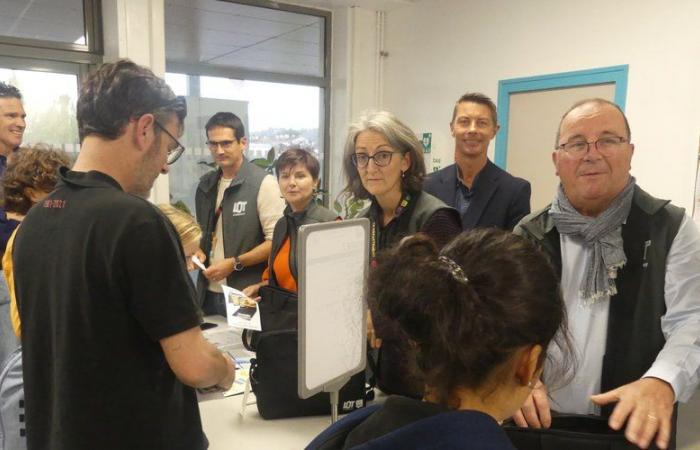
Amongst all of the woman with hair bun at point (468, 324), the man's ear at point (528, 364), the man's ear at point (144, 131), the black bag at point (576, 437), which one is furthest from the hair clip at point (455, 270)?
the man's ear at point (144, 131)

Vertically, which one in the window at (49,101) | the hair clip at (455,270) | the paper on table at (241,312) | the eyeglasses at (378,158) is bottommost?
the paper on table at (241,312)

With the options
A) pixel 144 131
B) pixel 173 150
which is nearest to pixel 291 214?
pixel 173 150

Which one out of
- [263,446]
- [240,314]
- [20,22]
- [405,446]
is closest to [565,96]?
[240,314]

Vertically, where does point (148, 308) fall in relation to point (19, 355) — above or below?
above

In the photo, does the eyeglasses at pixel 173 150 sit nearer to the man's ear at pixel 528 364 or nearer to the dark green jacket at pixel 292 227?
the dark green jacket at pixel 292 227

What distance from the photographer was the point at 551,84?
11.1 feet

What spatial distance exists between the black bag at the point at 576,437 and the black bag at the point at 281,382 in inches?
21.1

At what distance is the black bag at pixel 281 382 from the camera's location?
137 centimetres

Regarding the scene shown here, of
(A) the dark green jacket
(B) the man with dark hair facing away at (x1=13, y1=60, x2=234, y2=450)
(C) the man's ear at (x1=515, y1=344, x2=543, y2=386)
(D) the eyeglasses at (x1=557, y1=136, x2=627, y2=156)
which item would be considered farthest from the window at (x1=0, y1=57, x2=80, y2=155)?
(C) the man's ear at (x1=515, y1=344, x2=543, y2=386)

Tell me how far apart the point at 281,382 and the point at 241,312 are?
30 centimetres

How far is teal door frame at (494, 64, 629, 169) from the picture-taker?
9.96 feet

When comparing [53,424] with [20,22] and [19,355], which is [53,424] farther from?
[20,22]

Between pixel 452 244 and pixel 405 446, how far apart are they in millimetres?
296

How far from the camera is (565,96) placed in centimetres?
333
